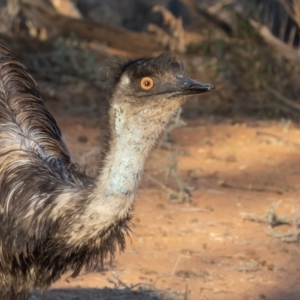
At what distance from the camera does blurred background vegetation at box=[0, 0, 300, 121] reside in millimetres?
9680

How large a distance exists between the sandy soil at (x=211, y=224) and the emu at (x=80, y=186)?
0.77 meters

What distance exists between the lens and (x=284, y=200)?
287 inches

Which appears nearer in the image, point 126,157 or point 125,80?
point 126,157

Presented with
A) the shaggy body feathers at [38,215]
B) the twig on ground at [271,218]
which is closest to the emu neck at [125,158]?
the shaggy body feathers at [38,215]

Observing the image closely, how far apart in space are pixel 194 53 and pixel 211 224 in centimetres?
409

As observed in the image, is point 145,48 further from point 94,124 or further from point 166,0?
point 166,0

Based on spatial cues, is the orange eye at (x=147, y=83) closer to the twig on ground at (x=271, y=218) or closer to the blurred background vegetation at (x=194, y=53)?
the twig on ground at (x=271, y=218)

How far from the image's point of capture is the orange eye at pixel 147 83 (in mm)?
4051

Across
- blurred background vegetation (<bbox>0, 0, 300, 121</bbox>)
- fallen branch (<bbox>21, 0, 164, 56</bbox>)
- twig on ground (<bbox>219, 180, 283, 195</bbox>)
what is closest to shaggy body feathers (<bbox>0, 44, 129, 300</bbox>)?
twig on ground (<bbox>219, 180, 283, 195</bbox>)

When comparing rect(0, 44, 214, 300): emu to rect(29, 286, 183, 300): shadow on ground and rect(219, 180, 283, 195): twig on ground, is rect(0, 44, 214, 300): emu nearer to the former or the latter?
rect(29, 286, 183, 300): shadow on ground

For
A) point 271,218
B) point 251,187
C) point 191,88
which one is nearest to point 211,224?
point 271,218

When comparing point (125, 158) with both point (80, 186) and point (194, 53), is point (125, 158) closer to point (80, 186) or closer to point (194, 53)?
point (80, 186)

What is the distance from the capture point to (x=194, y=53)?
10523 mm

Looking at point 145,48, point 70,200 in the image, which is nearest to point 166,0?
point 145,48
